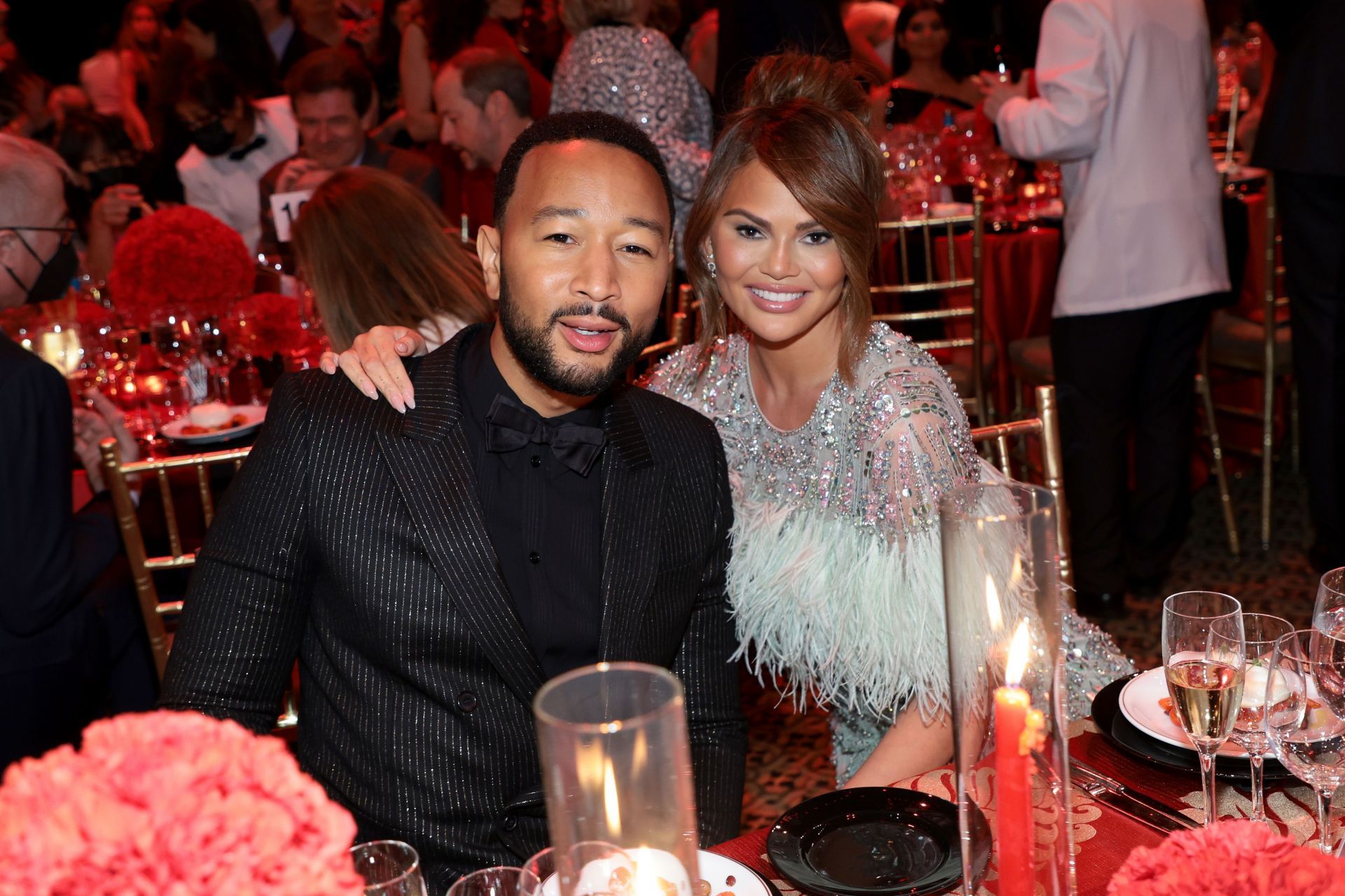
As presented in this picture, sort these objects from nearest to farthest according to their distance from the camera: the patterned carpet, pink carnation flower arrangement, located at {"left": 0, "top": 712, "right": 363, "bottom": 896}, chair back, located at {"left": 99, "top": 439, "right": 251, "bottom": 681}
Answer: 1. pink carnation flower arrangement, located at {"left": 0, "top": 712, "right": 363, "bottom": 896}
2. chair back, located at {"left": 99, "top": 439, "right": 251, "bottom": 681}
3. the patterned carpet

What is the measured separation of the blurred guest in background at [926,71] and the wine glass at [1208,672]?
4887mm

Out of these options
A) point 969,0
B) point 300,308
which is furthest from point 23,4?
point 300,308

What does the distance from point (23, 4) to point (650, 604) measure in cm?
1104

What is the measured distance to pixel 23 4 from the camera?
35.0ft

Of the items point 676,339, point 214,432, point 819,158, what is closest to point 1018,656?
point 819,158

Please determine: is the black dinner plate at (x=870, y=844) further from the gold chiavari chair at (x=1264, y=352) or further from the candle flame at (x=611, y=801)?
the gold chiavari chair at (x=1264, y=352)

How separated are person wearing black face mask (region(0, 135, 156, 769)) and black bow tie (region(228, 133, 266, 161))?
7.82ft

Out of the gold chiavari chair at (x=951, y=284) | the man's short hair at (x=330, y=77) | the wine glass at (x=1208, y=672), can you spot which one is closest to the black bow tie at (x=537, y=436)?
Answer: the wine glass at (x=1208, y=672)

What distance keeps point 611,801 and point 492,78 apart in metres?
4.37

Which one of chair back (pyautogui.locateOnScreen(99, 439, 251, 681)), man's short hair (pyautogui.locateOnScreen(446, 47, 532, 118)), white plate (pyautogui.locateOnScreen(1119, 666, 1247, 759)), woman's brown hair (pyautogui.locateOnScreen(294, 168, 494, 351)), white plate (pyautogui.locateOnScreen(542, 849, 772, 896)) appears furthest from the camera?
man's short hair (pyautogui.locateOnScreen(446, 47, 532, 118))

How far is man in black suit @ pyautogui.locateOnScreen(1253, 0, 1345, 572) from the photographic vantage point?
12.6 ft

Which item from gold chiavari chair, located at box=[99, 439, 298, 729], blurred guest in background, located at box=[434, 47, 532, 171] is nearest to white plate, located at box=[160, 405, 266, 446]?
gold chiavari chair, located at box=[99, 439, 298, 729]

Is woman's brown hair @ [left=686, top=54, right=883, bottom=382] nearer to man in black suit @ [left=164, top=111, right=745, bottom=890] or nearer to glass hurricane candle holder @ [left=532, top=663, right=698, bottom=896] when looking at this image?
man in black suit @ [left=164, top=111, right=745, bottom=890]

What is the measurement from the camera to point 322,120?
16.1 feet
